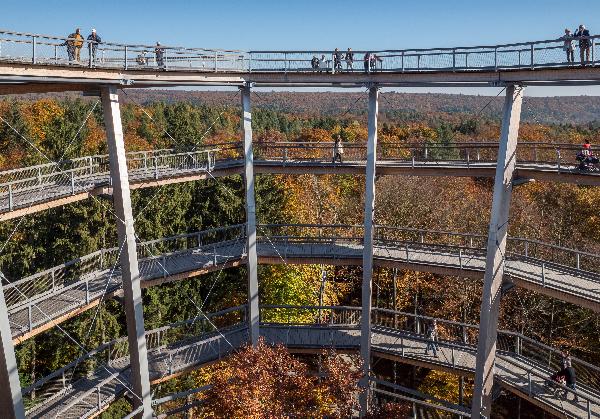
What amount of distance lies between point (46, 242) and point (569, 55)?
27276 mm

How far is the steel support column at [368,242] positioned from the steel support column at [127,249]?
7.20 m

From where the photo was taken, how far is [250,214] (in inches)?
734

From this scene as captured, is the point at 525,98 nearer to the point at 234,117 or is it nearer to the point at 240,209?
the point at 240,209

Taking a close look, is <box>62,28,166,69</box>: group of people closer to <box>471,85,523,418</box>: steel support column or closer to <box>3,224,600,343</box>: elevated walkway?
<box>3,224,600,343</box>: elevated walkway

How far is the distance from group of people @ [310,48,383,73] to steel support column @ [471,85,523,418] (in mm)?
4526

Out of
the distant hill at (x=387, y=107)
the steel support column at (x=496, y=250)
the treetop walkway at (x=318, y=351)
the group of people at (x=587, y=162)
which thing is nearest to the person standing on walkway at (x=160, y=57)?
the treetop walkway at (x=318, y=351)

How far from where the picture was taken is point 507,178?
15906 mm

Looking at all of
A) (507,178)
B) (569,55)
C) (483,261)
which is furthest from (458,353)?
(569,55)

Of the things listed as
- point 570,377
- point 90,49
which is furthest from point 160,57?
point 570,377

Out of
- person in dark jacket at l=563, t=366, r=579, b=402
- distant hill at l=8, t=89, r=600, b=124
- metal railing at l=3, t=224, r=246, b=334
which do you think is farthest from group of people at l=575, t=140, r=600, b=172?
distant hill at l=8, t=89, r=600, b=124

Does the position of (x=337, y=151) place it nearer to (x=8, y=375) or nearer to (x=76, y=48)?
(x=76, y=48)

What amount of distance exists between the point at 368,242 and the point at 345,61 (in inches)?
250

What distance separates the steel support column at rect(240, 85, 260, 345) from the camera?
1825 cm

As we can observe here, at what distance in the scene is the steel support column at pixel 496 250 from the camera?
1540 cm
